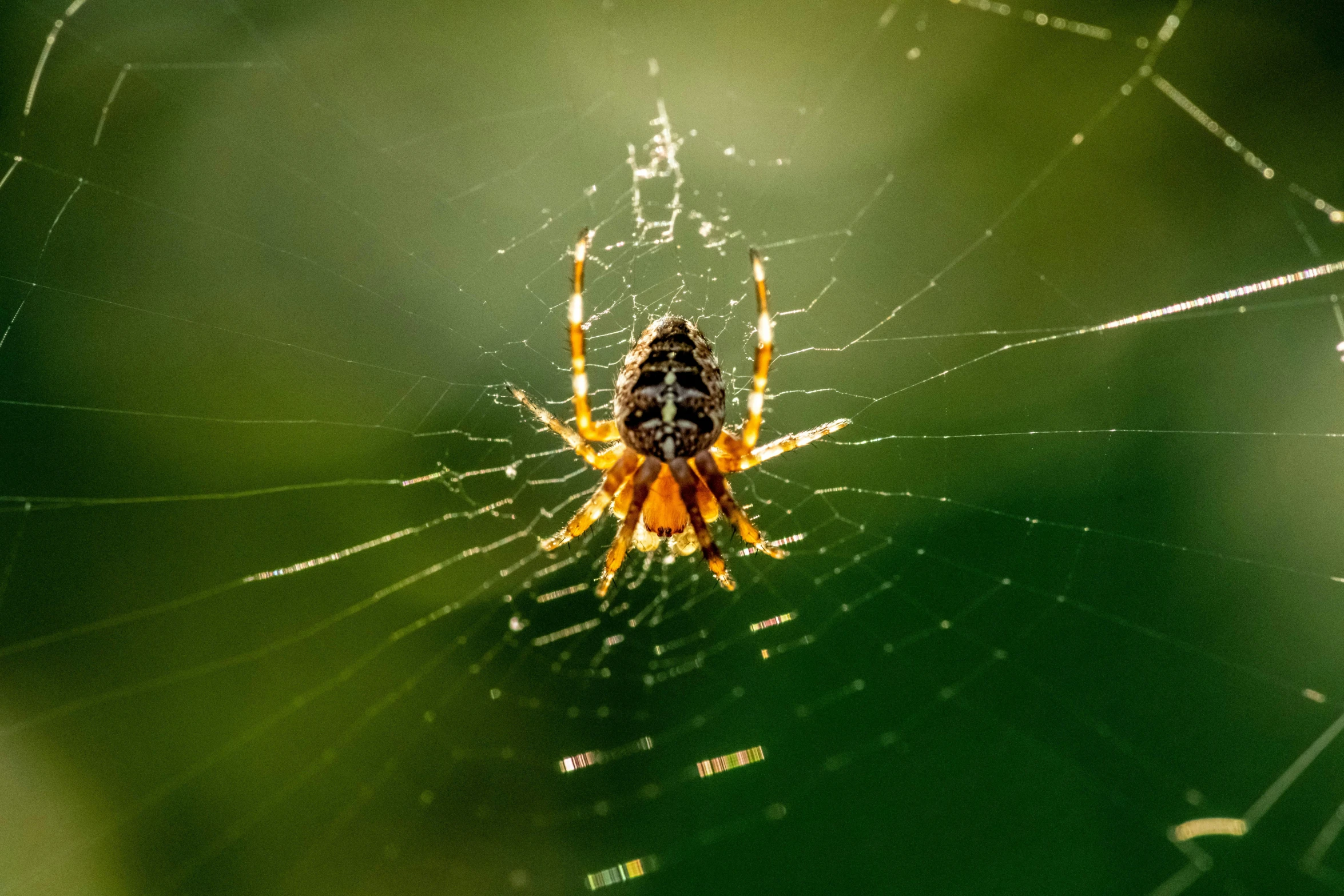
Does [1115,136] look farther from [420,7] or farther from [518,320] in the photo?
[420,7]

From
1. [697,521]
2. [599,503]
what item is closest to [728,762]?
[697,521]

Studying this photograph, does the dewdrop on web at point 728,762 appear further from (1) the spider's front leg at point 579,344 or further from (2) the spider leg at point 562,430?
(1) the spider's front leg at point 579,344

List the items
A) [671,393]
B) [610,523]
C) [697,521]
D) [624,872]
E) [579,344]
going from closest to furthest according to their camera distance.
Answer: [671,393], [579,344], [697,521], [624,872], [610,523]

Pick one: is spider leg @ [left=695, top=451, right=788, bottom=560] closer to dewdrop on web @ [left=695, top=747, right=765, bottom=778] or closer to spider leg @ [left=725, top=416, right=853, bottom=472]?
spider leg @ [left=725, top=416, right=853, bottom=472]

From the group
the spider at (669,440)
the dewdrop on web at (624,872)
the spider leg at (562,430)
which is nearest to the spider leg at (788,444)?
the spider at (669,440)

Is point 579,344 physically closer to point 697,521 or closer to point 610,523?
point 697,521

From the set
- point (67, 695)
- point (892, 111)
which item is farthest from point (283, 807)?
point (892, 111)

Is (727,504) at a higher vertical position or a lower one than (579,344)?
lower
